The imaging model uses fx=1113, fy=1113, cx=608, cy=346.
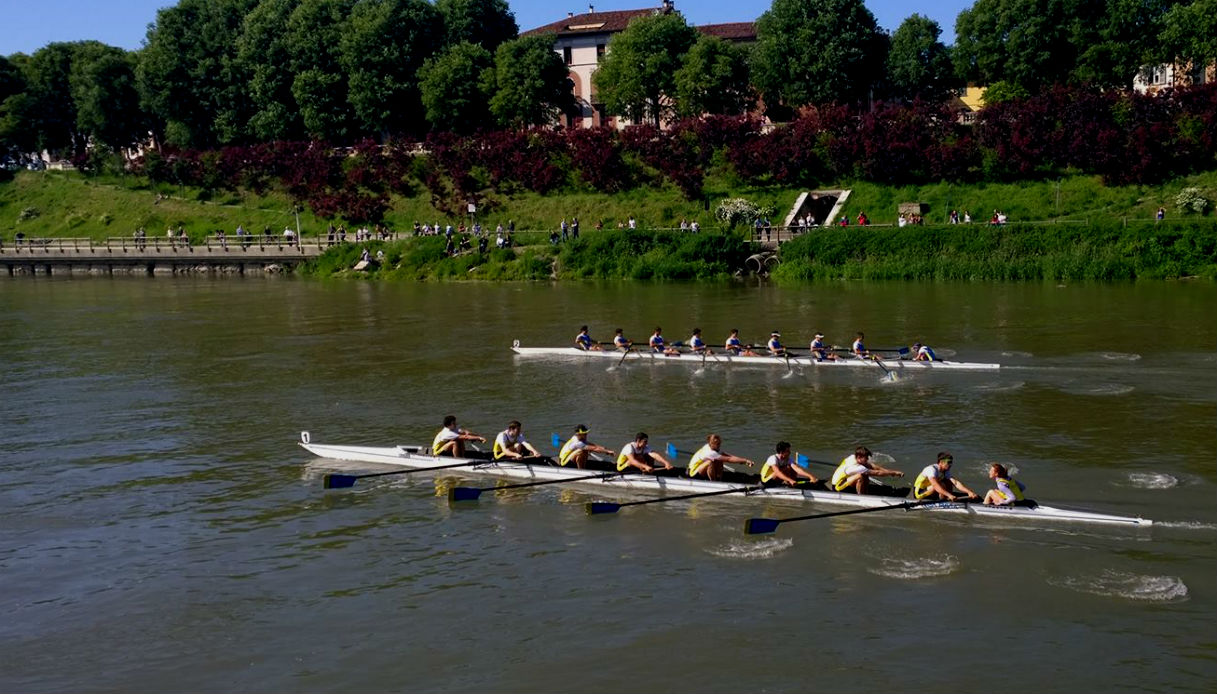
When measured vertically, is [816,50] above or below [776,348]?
above

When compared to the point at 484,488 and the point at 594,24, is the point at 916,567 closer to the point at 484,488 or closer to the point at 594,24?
the point at 484,488

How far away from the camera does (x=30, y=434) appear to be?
2858 centimetres

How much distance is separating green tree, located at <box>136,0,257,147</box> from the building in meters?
25.0

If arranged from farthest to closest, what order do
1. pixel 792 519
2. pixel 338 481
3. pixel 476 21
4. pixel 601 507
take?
pixel 476 21
pixel 338 481
pixel 601 507
pixel 792 519

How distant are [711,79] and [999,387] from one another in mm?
50658

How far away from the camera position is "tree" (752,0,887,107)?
7388 cm

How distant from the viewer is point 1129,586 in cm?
1631

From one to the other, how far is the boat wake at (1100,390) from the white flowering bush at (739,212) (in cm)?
3672

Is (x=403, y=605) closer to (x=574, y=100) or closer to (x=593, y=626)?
(x=593, y=626)

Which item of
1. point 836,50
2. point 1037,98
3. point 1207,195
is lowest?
point 1207,195

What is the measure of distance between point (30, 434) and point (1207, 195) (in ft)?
179

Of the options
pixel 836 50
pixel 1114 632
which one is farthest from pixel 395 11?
pixel 1114 632

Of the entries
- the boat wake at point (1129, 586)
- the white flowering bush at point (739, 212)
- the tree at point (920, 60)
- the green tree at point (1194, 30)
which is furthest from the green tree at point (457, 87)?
the boat wake at point (1129, 586)

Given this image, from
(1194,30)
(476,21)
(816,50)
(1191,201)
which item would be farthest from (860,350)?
(476,21)
